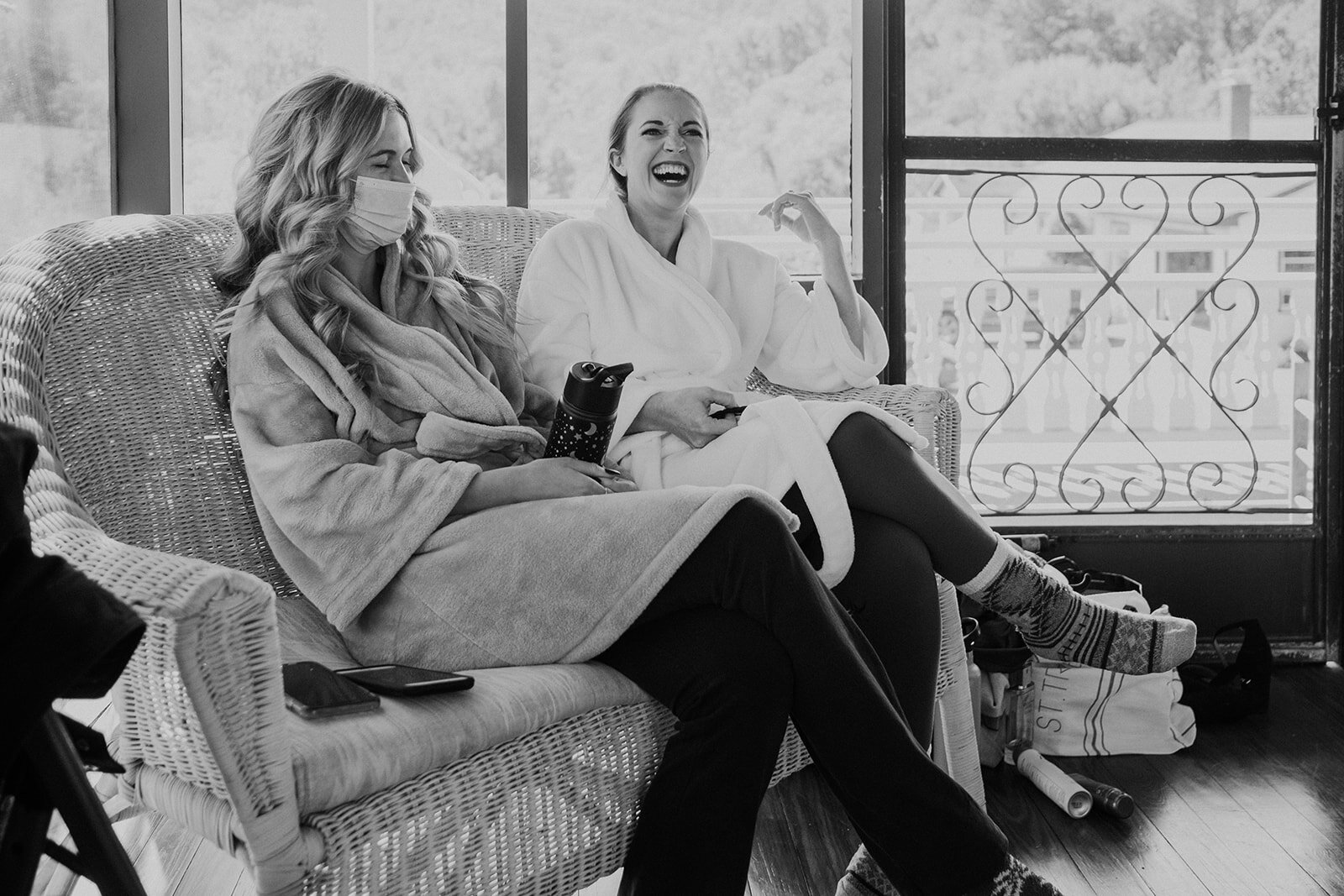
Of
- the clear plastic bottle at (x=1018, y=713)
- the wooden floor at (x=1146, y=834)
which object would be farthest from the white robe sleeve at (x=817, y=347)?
the wooden floor at (x=1146, y=834)

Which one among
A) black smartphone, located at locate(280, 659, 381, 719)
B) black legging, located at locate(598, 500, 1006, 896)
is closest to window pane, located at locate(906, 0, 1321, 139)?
black legging, located at locate(598, 500, 1006, 896)

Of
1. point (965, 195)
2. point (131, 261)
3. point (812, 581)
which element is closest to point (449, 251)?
point (131, 261)

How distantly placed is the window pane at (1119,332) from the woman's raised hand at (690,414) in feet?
3.37

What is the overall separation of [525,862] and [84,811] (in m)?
0.46

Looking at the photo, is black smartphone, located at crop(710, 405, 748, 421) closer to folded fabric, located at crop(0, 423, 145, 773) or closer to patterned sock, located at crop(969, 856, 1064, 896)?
patterned sock, located at crop(969, 856, 1064, 896)

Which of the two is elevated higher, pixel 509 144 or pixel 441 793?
pixel 509 144

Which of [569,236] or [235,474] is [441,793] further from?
[569,236]

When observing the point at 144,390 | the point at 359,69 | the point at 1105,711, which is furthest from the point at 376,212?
the point at 1105,711

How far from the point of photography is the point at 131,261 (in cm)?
174

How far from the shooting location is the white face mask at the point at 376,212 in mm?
A: 1735

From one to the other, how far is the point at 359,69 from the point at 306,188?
108 centimetres

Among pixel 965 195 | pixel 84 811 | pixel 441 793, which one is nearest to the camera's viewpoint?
pixel 84 811

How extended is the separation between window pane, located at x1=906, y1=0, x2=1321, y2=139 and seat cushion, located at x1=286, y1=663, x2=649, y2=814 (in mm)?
1863

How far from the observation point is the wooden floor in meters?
1.83
